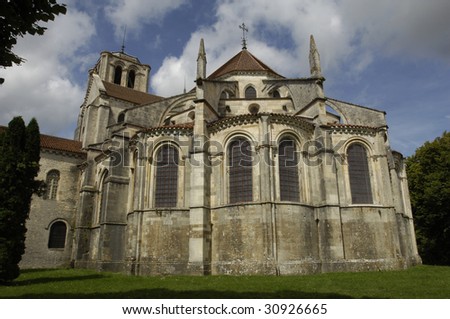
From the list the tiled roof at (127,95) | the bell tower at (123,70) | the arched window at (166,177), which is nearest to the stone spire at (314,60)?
the arched window at (166,177)

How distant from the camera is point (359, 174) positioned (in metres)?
19.2

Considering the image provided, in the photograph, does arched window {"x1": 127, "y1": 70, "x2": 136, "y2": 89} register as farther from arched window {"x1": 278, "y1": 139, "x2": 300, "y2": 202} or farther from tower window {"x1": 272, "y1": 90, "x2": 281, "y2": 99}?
arched window {"x1": 278, "y1": 139, "x2": 300, "y2": 202}

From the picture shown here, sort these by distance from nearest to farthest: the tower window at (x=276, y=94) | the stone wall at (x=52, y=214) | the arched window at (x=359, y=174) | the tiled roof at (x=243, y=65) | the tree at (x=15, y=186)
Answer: the tree at (x=15, y=186), the arched window at (x=359, y=174), the stone wall at (x=52, y=214), the tower window at (x=276, y=94), the tiled roof at (x=243, y=65)

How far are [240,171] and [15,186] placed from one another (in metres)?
10.2

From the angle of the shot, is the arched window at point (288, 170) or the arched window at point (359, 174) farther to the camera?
the arched window at point (359, 174)

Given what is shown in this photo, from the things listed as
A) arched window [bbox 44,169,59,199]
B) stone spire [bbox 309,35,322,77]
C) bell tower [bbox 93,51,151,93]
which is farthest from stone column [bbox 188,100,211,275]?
bell tower [bbox 93,51,151,93]

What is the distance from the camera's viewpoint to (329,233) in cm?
1733

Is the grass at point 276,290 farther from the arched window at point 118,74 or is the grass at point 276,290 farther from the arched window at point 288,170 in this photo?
the arched window at point 118,74

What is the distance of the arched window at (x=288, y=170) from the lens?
1781 cm

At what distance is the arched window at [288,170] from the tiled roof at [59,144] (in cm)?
1762

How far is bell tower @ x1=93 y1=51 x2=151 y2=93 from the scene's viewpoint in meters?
39.2

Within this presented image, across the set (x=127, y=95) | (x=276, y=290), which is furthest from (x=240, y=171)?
(x=127, y=95)

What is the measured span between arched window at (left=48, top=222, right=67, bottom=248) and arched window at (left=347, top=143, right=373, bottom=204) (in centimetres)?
2061

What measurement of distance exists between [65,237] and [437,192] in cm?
2727
